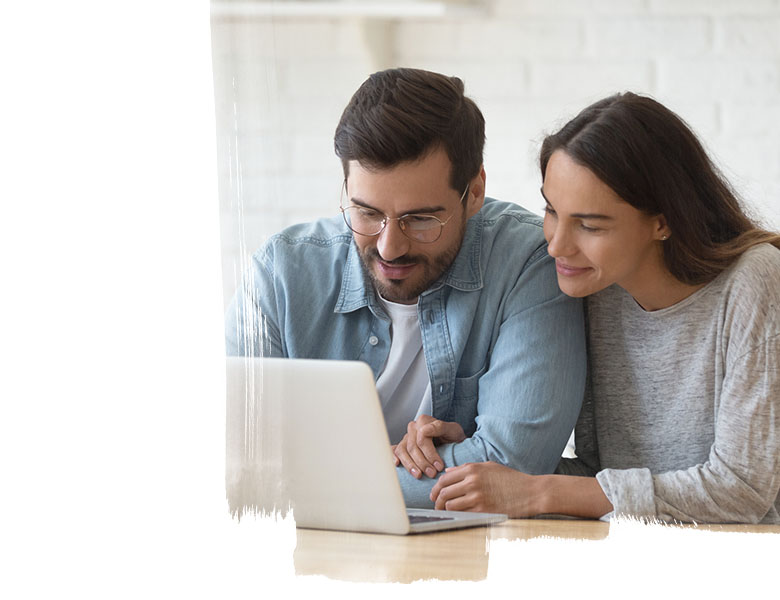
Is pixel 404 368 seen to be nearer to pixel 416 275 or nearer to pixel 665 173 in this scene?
pixel 416 275

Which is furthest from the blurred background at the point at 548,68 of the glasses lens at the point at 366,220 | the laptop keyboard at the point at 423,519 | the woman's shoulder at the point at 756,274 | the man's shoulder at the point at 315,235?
the laptop keyboard at the point at 423,519

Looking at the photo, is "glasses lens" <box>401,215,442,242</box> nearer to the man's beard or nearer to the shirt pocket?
the man's beard

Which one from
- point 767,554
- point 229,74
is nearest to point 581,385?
point 767,554

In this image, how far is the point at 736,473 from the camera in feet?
2.20

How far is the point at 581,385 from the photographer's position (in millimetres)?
754

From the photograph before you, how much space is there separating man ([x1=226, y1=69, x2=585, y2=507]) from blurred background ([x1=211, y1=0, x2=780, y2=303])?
293 mm

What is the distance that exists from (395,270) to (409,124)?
0.12 metres

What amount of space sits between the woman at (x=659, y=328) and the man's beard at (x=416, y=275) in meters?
0.10

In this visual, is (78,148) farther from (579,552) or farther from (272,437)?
(579,552)

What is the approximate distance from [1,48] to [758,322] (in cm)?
52

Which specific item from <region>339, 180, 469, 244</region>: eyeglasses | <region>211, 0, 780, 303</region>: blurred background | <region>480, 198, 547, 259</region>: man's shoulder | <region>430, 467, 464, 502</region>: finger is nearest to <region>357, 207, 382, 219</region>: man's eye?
<region>339, 180, 469, 244</region>: eyeglasses

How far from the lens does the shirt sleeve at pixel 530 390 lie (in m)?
0.72

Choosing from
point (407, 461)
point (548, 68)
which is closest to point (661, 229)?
point (407, 461)

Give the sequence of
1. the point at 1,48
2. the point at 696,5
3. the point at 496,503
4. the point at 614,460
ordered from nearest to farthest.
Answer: the point at 1,48 → the point at 496,503 → the point at 614,460 → the point at 696,5
